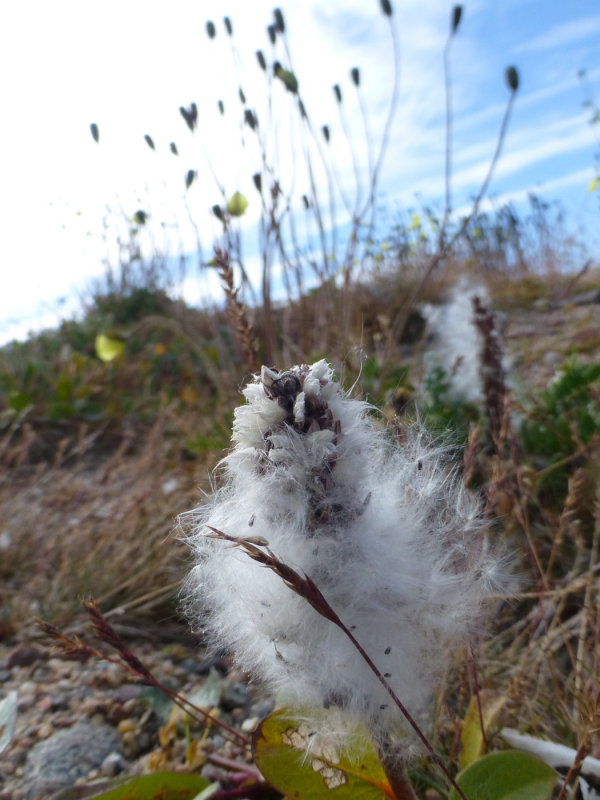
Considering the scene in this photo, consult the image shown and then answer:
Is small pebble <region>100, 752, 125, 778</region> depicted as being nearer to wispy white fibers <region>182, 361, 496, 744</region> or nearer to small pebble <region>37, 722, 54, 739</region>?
small pebble <region>37, 722, 54, 739</region>

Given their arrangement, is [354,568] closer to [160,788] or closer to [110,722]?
[160,788]

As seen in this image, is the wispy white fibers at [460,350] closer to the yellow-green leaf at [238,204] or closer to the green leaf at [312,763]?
the yellow-green leaf at [238,204]

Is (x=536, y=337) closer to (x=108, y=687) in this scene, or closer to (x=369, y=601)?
(x=108, y=687)

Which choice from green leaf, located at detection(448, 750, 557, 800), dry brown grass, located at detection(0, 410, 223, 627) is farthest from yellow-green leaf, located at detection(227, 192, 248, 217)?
green leaf, located at detection(448, 750, 557, 800)

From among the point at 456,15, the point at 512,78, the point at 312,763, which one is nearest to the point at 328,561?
the point at 312,763

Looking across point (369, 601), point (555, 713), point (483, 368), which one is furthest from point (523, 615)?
point (369, 601)

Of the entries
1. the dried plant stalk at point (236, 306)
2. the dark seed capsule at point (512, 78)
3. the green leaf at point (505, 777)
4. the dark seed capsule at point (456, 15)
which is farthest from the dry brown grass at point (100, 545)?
the dark seed capsule at point (456, 15)

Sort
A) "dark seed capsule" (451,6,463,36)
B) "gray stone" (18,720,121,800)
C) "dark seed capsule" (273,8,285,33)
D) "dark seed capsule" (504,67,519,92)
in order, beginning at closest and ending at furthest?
"gray stone" (18,720,121,800), "dark seed capsule" (504,67,519,92), "dark seed capsule" (451,6,463,36), "dark seed capsule" (273,8,285,33)
